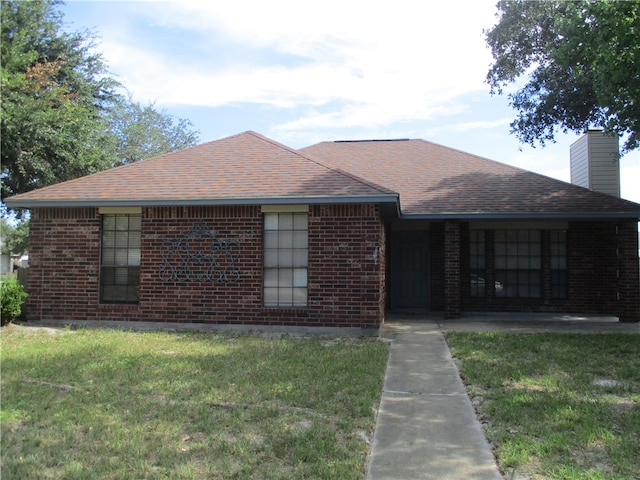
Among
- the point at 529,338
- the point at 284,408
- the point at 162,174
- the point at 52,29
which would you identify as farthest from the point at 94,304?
the point at 52,29

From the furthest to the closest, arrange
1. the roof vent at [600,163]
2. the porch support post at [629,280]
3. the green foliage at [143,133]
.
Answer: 1. the green foliage at [143,133]
2. the roof vent at [600,163]
3. the porch support post at [629,280]

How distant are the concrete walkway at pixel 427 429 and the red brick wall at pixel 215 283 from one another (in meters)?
2.44

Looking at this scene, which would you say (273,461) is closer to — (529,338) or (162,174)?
(529,338)

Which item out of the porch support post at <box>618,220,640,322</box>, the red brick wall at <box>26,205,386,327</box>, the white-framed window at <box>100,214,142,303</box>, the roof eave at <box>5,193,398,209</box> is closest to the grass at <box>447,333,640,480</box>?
the red brick wall at <box>26,205,386,327</box>

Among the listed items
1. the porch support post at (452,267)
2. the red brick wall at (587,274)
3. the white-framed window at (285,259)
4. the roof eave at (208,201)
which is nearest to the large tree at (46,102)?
the roof eave at (208,201)

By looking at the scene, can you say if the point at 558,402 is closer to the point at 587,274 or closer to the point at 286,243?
the point at 286,243

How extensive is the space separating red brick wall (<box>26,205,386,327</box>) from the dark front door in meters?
3.43

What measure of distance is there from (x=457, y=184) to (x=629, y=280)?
15.0 ft

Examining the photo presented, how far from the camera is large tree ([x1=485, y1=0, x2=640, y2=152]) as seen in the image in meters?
8.84

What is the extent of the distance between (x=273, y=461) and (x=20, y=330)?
8.07 m

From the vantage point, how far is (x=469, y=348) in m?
8.38

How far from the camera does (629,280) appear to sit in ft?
38.5

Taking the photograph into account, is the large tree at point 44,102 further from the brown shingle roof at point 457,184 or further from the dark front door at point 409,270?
the dark front door at point 409,270

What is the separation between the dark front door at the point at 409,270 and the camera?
45.1 feet
